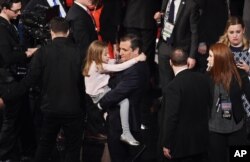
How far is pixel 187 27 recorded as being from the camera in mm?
9383

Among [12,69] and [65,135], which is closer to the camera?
[65,135]

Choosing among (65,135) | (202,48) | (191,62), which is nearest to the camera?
(65,135)

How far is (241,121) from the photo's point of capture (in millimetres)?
7371

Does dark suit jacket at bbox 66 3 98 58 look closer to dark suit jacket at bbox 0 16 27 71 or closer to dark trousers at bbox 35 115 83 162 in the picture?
dark suit jacket at bbox 0 16 27 71

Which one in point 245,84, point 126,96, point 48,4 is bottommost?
point 126,96

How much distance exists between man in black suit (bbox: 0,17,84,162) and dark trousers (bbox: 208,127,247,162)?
1.64 meters

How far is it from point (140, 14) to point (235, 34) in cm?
191

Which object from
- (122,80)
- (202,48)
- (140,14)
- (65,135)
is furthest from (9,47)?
(202,48)

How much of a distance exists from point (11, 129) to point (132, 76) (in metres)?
1.91

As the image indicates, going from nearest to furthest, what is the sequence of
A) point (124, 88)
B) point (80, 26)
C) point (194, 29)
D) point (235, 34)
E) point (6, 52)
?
point (124, 88)
point (6, 52)
point (235, 34)
point (80, 26)
point (194, 29)

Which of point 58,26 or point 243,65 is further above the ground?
point 58,26

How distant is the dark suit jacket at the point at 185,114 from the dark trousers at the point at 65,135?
1362 mm

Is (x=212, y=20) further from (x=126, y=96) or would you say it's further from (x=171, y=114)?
(x=171, y=114)

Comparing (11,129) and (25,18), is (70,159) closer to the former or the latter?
(11,129)
